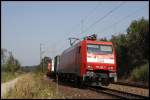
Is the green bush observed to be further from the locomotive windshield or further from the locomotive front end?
the locomotive front end

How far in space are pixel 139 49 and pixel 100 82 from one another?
14.7 m

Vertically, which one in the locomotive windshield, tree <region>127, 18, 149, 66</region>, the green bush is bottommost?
the green bush

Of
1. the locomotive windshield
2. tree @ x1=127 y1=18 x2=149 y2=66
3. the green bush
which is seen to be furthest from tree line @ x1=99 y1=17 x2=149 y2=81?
the locomotive windshield

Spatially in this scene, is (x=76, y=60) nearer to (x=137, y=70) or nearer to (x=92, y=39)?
(x=92, y=39)

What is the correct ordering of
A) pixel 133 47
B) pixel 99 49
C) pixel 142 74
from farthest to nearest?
pixel 133 47, pixel 142 74, pixel 99 49

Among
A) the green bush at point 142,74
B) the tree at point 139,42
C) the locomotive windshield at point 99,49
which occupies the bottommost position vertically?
the green bush at point 142,74

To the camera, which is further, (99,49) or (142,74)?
(142,74)

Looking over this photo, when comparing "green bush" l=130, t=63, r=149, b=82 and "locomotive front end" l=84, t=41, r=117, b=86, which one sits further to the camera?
"green bush" l=130, t=63, r=149, b=82

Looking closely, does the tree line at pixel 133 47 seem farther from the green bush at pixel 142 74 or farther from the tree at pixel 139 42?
the green bush at pixel 142 74

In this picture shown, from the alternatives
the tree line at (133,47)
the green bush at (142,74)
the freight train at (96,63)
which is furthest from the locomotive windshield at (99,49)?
the tree line at (133,47)

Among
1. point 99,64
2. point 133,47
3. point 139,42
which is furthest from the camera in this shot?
point 133,47

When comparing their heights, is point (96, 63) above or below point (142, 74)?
above

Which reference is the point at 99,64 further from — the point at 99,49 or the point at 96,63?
the point at 99,49

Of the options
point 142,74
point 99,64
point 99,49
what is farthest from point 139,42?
point 99,64
